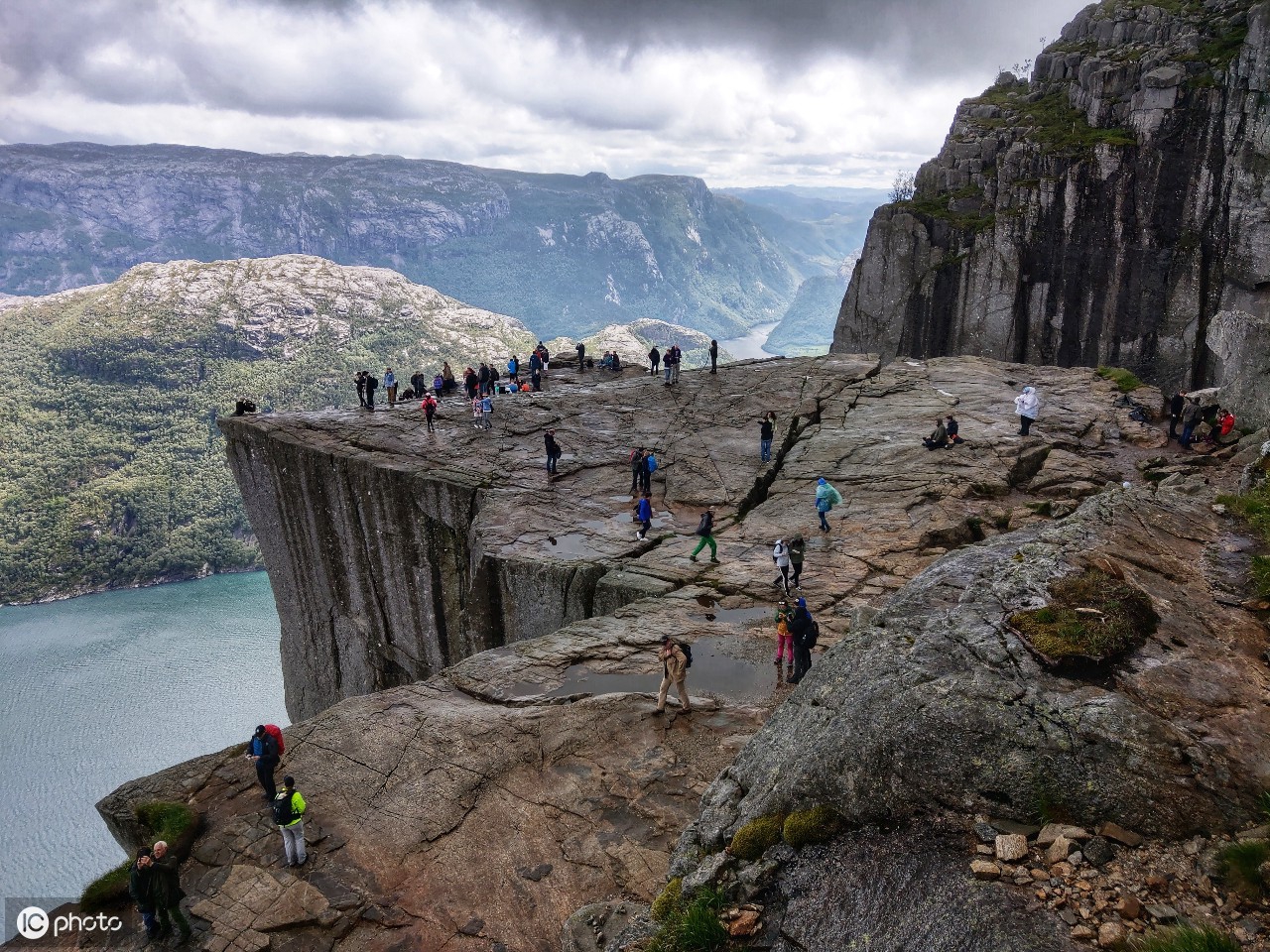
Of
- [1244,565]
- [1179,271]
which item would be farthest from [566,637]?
[1179,271]

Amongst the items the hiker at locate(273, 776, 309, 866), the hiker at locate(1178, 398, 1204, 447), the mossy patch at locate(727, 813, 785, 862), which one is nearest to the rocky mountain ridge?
the hiker at locate(1178, 398, 1204, 447)

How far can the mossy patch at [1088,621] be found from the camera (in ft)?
30.1

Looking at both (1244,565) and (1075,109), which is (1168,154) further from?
(1244,565)

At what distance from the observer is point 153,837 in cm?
1384

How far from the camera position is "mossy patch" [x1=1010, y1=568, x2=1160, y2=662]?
9.16 m

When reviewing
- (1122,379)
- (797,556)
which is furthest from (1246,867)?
(1122,379)

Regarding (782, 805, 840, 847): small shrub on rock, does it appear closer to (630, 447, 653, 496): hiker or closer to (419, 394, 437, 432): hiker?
(630, 447, 653, 496): hiker

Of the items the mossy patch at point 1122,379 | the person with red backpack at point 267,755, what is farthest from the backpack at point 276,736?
the mossy patch at point 1122,379

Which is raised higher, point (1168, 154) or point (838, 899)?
point (1168, 154)

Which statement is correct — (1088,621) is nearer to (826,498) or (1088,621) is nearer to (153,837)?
(826,498)

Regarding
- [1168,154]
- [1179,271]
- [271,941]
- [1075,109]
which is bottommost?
[271,941]

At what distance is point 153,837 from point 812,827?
12.1 meters

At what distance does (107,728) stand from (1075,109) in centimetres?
11289

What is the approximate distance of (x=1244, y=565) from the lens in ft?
38.8
